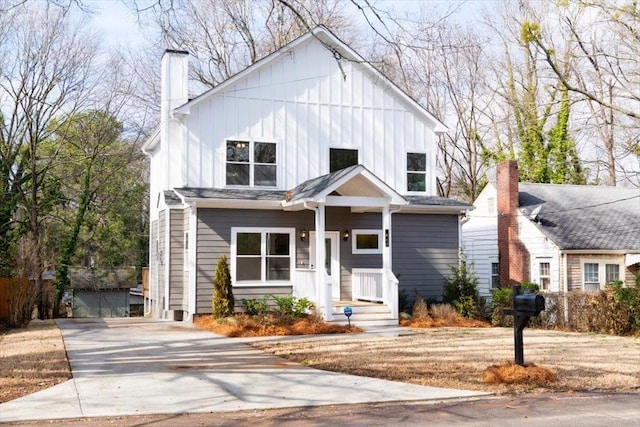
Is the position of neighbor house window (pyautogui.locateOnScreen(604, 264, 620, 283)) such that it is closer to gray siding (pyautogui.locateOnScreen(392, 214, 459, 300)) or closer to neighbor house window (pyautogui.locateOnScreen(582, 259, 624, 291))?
neighbor house window (pyautogui.locateOnScreen(582, 259, 624, 291))

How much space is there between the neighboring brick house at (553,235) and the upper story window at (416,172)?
5324mm

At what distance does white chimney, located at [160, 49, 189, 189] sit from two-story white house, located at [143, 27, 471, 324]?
34 millimetres

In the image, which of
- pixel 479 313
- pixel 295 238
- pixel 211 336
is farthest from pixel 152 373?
pixel 479 313

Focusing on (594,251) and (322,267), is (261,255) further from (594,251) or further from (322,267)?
(594,251)

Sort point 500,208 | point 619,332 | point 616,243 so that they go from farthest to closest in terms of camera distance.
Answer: point 500,208 → point 616,243 → point 619,332

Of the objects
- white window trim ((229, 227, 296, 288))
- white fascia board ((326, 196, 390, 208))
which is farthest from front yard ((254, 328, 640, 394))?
white window trim ((229, 227, 296, 288))

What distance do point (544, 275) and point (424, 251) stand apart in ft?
21.9

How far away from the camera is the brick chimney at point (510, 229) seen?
85.5 feet

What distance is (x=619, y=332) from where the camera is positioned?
17.3 m

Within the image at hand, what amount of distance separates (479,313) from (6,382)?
1396 cm

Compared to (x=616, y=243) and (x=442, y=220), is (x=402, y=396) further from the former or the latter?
(x=616, y=243)

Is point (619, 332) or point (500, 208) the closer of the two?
point (619, 332)

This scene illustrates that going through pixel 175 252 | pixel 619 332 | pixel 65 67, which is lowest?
pixel 619 332

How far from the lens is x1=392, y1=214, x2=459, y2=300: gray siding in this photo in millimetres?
20750
